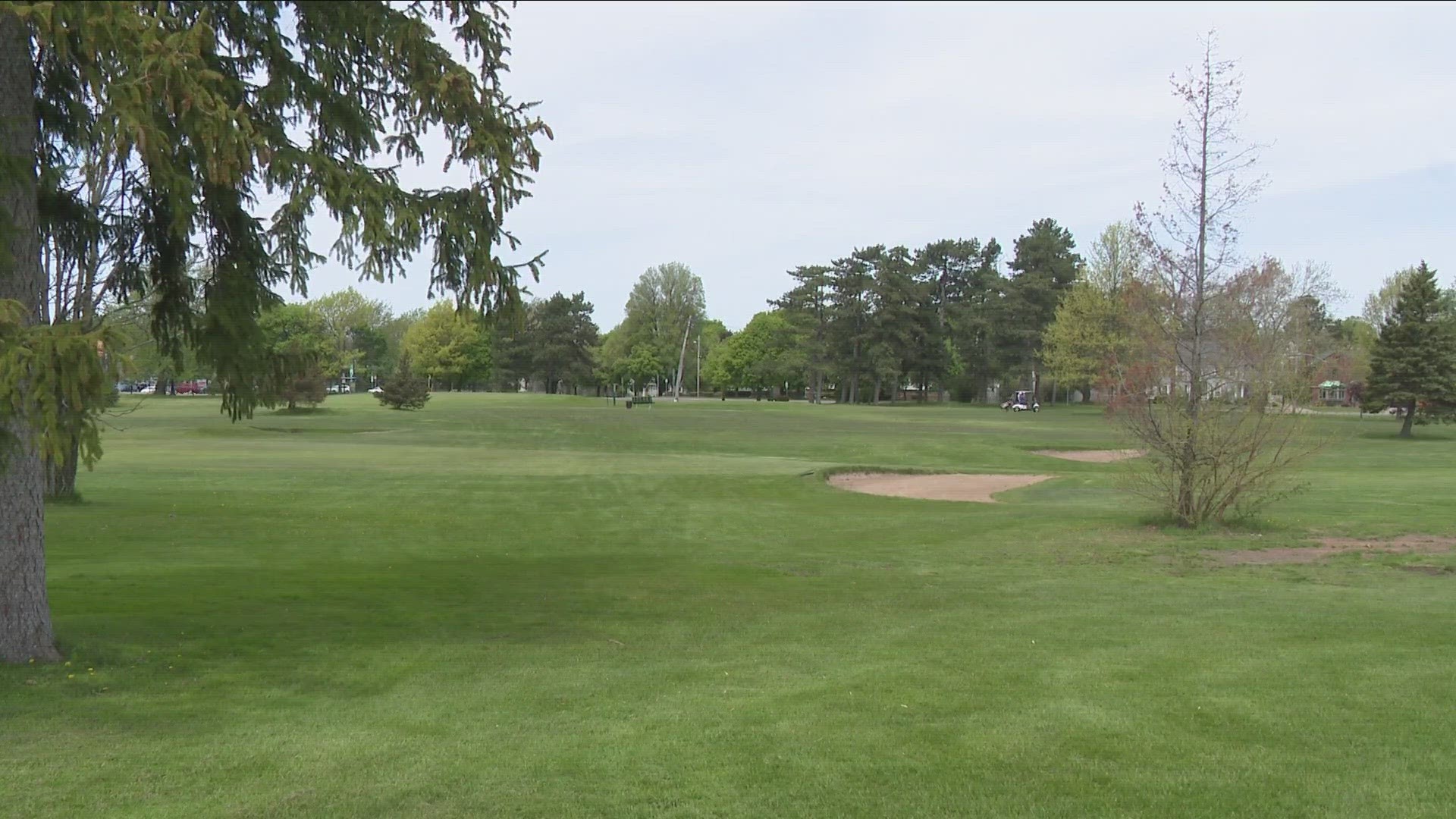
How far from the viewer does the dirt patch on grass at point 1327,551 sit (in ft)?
51.2

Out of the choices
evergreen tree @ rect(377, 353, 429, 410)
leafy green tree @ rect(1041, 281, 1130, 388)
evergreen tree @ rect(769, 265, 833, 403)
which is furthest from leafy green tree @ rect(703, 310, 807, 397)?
evergreen tree @ rect(377, 353, 429, 410)

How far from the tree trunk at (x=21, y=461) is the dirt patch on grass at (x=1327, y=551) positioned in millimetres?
14880

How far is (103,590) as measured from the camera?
11.0 metres

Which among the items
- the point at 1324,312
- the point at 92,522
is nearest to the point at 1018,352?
the point at 1324,312

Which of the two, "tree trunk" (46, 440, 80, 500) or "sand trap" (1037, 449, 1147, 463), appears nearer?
"tree trunk" (46, 440, 80, 500)

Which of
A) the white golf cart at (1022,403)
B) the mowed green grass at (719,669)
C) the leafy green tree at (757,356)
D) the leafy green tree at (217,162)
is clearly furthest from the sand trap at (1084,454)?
the leafy green tree at (757,356)

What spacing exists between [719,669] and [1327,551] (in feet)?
42.2

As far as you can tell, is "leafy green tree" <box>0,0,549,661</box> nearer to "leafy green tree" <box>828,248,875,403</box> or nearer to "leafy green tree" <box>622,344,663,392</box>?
"leafy green tree" <box>828,248,875,403</box>

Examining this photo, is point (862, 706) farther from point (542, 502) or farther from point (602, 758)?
point (542, 502)

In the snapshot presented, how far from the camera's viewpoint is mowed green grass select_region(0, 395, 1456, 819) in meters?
5.20

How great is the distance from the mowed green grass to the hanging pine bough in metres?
1.83

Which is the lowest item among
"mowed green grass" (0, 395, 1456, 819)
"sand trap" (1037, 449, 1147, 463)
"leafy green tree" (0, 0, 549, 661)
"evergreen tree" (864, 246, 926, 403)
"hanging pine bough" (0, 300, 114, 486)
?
"sand trap" (1037, 449, 1147, 463)

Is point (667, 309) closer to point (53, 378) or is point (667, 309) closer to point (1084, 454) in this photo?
point (1084, 454)

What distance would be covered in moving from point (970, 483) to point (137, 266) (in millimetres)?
24893
